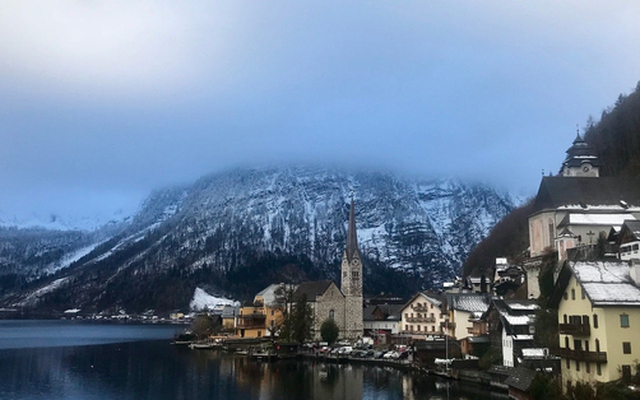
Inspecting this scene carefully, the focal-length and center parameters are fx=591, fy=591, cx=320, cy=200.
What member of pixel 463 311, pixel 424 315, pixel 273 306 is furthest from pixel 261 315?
pixel 463 311

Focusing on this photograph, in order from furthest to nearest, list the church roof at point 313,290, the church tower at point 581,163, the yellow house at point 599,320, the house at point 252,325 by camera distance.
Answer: the house at point 252,325
the church roof at point 313,290
the church tower at point 581,163
the yellow house at point 599,320

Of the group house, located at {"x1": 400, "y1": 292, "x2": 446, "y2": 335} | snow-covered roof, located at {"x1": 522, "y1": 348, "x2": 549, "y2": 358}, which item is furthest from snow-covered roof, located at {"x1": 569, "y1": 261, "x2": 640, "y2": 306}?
house, located at {"x1": 400, "y1": 292, "x2": 446, "y2": 335}

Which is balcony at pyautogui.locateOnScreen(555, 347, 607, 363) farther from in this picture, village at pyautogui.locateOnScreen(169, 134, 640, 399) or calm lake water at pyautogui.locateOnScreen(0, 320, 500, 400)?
calm lake water at pyautogui.locateOnScreen(0, 320, 500, 400)

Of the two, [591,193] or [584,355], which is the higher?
[591,193]

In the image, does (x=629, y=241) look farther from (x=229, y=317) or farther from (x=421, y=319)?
(x=229, y=317)

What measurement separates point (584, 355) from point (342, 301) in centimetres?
6850

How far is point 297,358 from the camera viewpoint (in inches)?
3265

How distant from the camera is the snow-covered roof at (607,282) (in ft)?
122

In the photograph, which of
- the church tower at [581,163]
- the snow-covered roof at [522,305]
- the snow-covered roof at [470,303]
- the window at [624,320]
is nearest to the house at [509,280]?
the snow-covered roof at [470,303]

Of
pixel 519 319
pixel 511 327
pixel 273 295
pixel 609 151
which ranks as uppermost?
pixel 609 151

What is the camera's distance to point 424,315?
8488 centimetres

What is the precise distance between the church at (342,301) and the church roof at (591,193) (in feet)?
145

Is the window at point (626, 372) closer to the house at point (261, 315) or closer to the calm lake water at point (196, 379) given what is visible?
the calm lake water at point (196, 379)

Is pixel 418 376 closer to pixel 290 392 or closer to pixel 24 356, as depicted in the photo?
pixel 290 392
